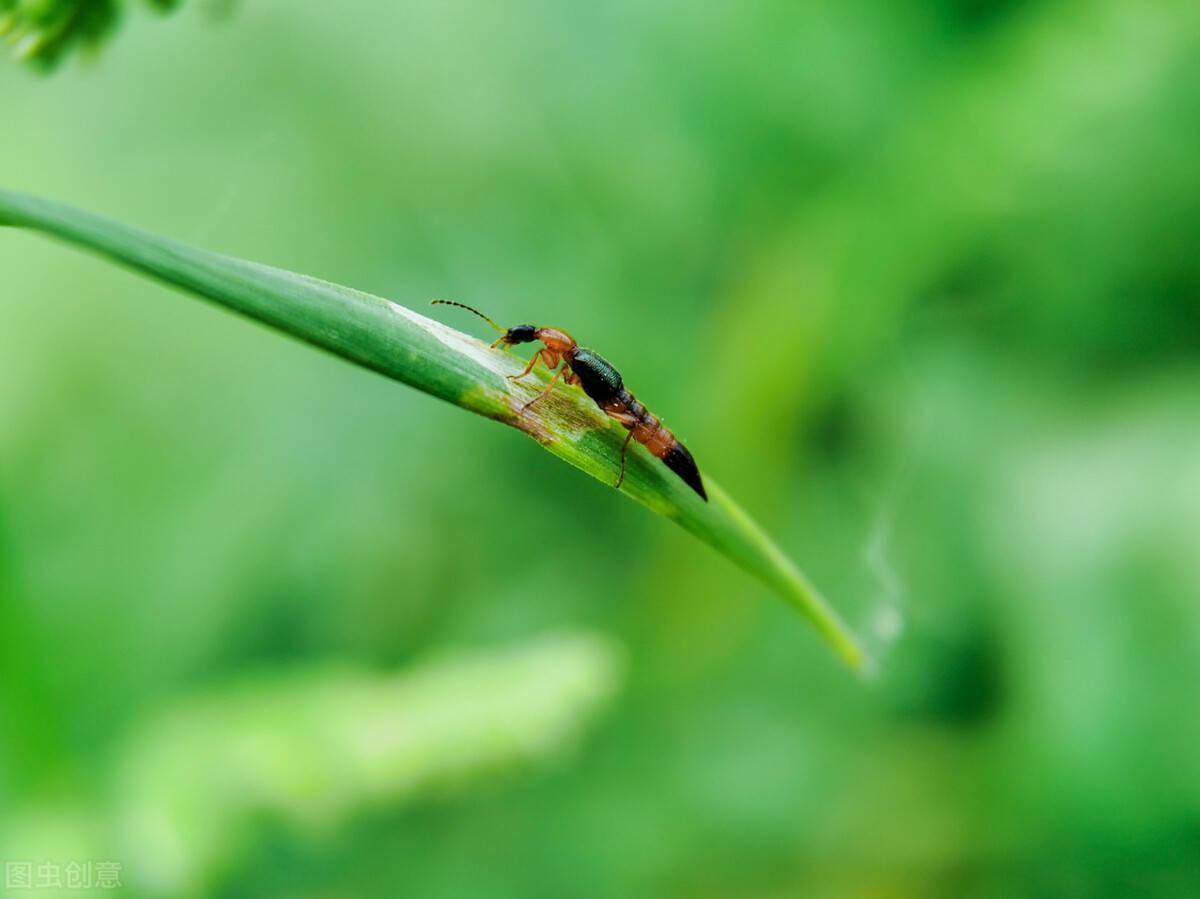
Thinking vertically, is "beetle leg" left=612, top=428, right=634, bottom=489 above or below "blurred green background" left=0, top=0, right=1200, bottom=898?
below

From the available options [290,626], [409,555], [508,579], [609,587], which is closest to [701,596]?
[609,587]

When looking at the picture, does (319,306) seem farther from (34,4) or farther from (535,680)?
(535,680)

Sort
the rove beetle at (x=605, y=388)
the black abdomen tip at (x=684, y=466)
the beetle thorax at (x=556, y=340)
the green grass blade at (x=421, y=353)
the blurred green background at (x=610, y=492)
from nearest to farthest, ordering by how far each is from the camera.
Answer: the green grass blade at (x=421, y=353) → the black abdomen tip at (x=684, y=466) → the rove beetle at (x=605, y=388) → the beetle thorax at (x=556, y=340) → the blurred green background at (x=610, y=492)

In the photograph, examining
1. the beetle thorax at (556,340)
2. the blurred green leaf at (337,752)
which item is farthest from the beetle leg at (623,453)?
the blurred green leaf at (337,752)

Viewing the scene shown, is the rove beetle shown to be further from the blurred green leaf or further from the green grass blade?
the blurred green leaf

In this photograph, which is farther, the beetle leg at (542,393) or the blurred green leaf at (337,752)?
the blurred green leaf at (337,752)

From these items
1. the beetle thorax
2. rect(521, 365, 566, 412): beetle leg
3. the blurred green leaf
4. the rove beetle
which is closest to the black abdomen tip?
the rove beetle

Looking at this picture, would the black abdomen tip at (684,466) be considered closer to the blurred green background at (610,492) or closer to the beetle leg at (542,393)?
the beetle leg at (542,393)
